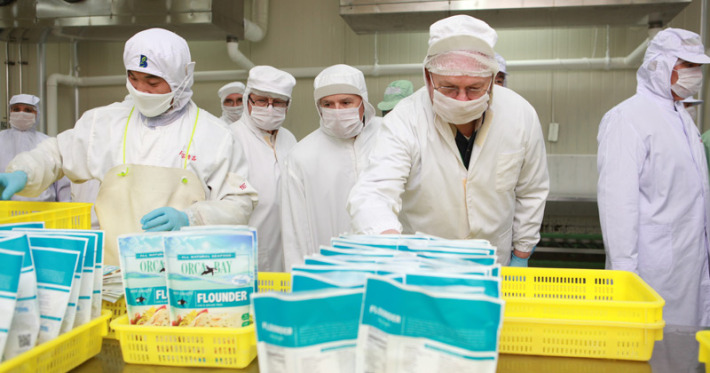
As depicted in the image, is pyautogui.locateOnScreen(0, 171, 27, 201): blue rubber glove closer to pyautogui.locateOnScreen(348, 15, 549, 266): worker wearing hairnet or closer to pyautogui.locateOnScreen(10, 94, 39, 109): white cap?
pyautogui.locateOnScreen(348, 15, 549, 266): worker wearing hairnet

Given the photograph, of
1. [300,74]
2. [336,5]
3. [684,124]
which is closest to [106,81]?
[300,74]

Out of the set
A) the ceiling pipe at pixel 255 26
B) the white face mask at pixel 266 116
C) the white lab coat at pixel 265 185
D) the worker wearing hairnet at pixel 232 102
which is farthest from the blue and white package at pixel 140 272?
the ceiling pipe at pixel 255 26

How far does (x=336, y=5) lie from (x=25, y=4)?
8.93 feet

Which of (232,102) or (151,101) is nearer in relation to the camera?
(151,101)

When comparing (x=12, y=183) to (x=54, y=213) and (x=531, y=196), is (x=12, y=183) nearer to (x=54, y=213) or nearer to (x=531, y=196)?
(x=54, y=213)

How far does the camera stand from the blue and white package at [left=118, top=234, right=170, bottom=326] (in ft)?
3.68

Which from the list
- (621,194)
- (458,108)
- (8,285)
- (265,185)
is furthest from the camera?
(265,185)

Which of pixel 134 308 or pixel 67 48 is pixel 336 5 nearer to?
pixel 67 48

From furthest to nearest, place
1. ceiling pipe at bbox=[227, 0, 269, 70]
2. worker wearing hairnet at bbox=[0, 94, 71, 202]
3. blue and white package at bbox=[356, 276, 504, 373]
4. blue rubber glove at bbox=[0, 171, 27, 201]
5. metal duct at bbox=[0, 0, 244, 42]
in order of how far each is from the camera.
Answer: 1. ceiling pipe at bbox=[227, 0, 269, 70]
2. worker wearing hairnet at bbox=[0, 94, 71, 202]
3. metal duct at bbox=[0, 0, 244, 42]
4. blue rubber glove at bbox=[0, 171, 27, 201]
5. blue and white package at bbox=[356, 276, 504, 373]

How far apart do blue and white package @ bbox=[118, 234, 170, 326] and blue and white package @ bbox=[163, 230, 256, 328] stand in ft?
0.23

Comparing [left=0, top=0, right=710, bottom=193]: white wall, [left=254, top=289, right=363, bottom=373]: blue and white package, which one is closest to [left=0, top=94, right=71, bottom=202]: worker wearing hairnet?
[left=0, top=0, right=710, bottom=193]: white wall

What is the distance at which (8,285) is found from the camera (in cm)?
93

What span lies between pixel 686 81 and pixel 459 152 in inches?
45.9

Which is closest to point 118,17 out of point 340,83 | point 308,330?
point 340,83
